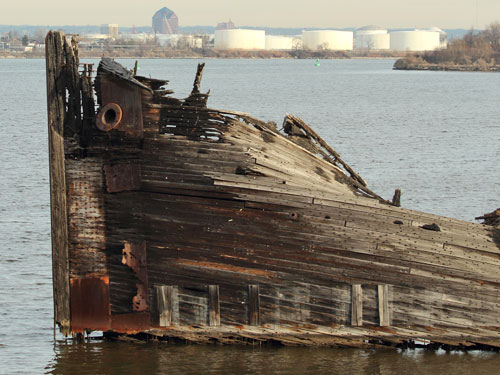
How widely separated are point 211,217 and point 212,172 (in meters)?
0.75

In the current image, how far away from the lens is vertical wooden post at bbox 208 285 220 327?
571 inches

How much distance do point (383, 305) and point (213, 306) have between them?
9.23ft

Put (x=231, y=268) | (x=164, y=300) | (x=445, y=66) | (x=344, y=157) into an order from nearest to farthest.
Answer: (x=231, y=268), (x=164, y=300), (x=344, y=157), (x=445, y=66)

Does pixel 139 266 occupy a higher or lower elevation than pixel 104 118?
lower

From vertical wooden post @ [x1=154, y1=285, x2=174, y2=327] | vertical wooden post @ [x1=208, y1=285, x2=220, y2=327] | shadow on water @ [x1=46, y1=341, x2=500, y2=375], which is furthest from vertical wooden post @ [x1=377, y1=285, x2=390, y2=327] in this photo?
vertical wooden post @ [x1=154, y1=285, x2=174, y2=327]

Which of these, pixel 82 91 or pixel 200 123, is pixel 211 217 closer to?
pixel 200 123

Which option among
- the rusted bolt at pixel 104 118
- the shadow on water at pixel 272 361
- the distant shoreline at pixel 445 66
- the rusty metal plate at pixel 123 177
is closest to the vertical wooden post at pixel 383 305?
the shadow on water at pixel 272 361

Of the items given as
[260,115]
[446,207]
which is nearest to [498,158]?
[446,207]

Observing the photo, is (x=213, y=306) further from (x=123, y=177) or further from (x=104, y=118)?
(x=104, y=118)

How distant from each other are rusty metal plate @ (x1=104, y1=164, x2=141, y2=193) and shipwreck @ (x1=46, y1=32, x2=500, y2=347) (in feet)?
0.06

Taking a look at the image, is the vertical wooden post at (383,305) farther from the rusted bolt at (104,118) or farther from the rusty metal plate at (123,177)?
the rusted bolt at (104,118)

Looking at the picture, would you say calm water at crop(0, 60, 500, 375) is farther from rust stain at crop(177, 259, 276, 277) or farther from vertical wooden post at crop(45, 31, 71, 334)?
vertical wooden post at crop(45, 31, 71, 334)

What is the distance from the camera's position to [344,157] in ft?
125

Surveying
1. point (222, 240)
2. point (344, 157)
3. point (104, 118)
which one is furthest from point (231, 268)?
point (344, 157)
